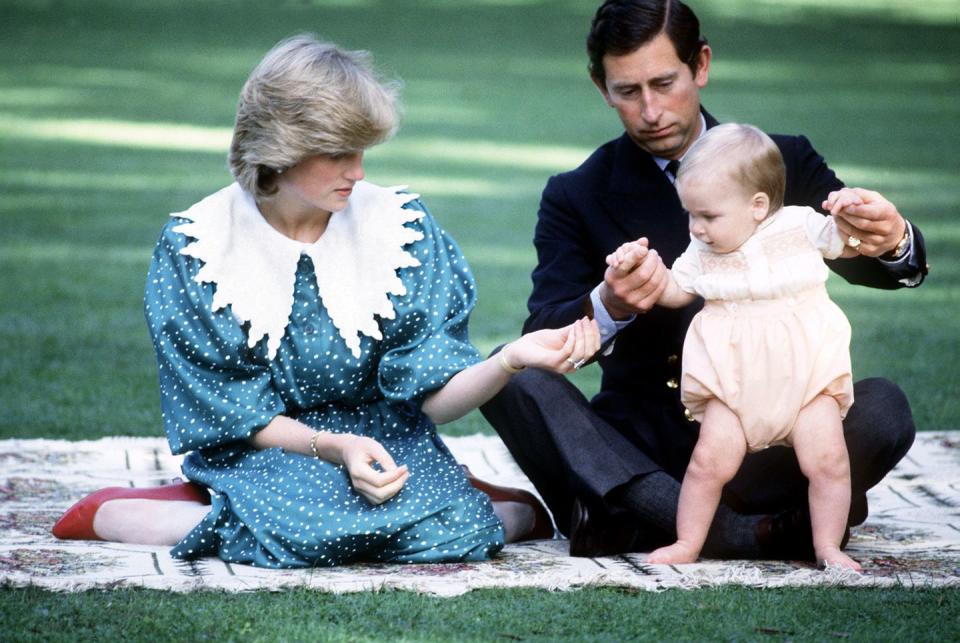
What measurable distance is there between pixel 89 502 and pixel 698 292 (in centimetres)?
158

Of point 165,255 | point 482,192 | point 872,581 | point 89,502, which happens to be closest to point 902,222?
point 872,581

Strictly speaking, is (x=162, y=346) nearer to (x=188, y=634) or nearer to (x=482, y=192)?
(x=188, y=634)

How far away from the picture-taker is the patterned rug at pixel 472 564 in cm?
350

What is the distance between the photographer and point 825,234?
3.64m

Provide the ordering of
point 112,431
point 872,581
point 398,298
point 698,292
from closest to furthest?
point 872,581 < point 698,292 < point 398,298 < point 112,431

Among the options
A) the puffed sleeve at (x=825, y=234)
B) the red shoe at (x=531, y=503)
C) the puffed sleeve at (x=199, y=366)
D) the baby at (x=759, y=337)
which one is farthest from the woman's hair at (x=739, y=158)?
the puffed sleeve at (x=199, y=366)

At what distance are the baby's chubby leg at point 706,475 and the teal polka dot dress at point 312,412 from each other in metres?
0.45

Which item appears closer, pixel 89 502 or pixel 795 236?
pixel 795 236

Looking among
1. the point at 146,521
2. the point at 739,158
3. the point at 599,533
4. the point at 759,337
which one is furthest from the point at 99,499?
the point at 739,158

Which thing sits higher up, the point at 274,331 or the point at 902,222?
the point at 902,222

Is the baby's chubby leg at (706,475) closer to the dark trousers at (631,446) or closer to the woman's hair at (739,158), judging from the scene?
the dark trousers at (631,446)

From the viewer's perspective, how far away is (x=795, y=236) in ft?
12.1

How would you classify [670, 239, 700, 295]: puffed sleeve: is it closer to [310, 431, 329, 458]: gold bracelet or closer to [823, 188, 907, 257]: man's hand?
[823, 188, 907, 257]: man's hand

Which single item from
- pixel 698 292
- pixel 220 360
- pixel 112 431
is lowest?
pixel 112 431
